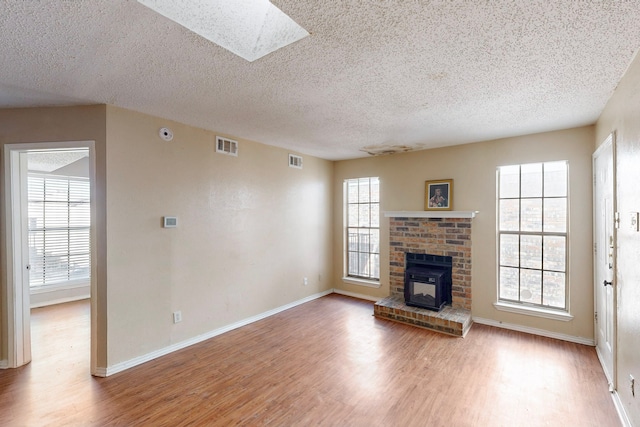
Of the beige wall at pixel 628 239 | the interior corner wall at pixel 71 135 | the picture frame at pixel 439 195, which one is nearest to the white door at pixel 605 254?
the beige wall at pixel 628 239

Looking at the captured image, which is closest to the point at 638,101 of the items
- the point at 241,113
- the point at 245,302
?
the point at 241,113

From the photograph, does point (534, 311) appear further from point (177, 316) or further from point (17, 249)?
point (17, 249)

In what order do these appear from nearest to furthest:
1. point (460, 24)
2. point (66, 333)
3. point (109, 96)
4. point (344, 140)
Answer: point (460, 24) → point (109, 96) → point (66, 333) → point (344, 140)

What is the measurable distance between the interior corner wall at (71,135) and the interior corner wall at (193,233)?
0.25ft

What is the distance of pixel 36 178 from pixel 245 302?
447 cm

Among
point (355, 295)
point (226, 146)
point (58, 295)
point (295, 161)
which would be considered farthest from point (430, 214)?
point (58, 295)

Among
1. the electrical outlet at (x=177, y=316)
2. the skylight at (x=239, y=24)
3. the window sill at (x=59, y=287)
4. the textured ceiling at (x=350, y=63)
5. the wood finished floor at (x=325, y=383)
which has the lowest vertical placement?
the wood finished floor at (x=325, y=383)

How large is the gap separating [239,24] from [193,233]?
2.41m

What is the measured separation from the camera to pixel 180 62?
6.38 feet

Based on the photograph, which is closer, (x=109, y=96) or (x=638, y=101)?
(x=638, y=101)

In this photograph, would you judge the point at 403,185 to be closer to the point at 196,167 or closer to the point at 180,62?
the point at 196,167

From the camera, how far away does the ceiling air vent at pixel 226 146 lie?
3691 mm

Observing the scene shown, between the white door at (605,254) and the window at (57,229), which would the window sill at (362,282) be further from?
the window at (57,229)

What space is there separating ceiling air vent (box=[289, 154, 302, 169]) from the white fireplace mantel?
1.68 m
